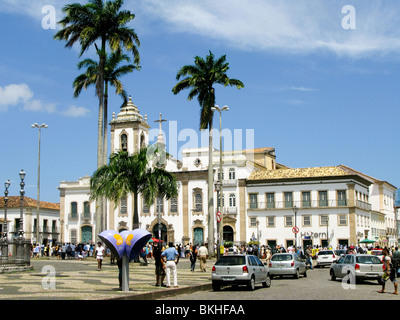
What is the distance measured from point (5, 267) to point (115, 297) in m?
12.0

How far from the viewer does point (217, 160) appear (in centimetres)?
6675

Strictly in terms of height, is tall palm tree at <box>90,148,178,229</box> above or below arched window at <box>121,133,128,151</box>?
below

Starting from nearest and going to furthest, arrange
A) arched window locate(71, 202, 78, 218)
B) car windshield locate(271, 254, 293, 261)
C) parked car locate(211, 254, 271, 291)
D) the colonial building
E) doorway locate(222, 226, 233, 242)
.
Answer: parked car locate(211, 254, 271, 291), car windshield locate(271, 254, 293, 261), doorway locate(222, 226, 233, 242), arched window locate(71, 202, 78, 218), the colonial building

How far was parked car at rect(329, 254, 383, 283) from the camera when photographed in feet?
76.8

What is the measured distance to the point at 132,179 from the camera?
114 ft

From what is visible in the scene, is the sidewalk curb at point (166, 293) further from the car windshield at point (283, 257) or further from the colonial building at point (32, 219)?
the colonial building at point (32, 219)

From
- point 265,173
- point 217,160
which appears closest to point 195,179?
point 217,160

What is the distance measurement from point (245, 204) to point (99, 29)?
31.8 metres

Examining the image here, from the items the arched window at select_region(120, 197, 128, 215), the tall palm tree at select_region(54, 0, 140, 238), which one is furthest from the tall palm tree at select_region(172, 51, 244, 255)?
the arched window at select_region(120, 197, 128, 215)

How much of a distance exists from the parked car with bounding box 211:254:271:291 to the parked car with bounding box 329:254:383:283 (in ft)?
16.5

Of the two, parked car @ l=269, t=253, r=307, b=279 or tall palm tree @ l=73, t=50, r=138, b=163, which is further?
tall palm tree @ l=73, t=50, r=138, b=163

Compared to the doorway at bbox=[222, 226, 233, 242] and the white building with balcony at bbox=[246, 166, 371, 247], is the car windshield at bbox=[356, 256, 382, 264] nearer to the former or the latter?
the white building with balcony at bbox=[246, 166, 371, 247]

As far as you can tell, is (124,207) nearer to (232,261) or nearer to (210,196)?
(210,196)

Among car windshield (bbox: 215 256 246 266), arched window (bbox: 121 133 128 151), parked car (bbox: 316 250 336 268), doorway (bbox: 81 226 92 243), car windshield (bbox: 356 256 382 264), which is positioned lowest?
parked car (bbox: 316 250 336 268)
